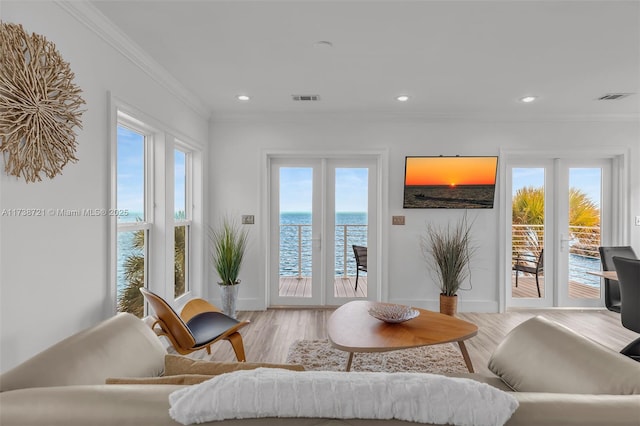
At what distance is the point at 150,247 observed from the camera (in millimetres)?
3244

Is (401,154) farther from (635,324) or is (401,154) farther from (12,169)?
(12,169)

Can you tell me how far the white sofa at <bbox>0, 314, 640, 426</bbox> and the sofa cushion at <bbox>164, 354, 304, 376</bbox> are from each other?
0.23 meters

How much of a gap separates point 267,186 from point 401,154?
1724mm

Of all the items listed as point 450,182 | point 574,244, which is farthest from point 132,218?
point 574,244

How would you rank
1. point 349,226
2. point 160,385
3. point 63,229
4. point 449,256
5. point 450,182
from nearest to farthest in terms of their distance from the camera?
point 160,385 < point 63,229 < point 449,256 < point 450,182 < point 349,226

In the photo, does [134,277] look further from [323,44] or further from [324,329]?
[323,44]

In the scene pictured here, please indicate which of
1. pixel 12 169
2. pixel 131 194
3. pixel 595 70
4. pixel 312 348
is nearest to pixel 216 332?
pixel 312 348

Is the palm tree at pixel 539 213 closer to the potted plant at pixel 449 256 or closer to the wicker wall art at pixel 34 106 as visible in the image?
the potted plant at pixel 449 256

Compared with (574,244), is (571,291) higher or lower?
lower

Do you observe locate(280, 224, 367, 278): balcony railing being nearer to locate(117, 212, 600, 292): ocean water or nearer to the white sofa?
locate(117, 212, 600, 292): ocean water

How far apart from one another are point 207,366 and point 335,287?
350 centimetres

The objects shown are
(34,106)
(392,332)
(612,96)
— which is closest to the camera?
(34,106)

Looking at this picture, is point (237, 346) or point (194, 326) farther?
point (194, 326)

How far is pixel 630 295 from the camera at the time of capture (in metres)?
2.85
